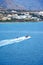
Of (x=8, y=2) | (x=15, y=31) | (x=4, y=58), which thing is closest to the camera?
(x=4, y=58)

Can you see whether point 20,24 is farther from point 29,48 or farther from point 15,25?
point 29,48

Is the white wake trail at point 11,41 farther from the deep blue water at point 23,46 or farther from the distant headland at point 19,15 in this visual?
the distant headland at point 19,15

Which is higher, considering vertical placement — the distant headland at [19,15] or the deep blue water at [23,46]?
the distant headland at [19,15]

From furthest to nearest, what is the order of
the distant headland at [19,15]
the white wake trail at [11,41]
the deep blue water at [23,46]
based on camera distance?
the distant headland at [19,15]
the white wake trail at [11,41]
the deep blue water at [23,46]

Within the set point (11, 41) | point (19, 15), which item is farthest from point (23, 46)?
point (19, 15)

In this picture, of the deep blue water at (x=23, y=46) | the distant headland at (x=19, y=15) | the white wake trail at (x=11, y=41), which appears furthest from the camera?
the distant headland at (x=19, y=15)

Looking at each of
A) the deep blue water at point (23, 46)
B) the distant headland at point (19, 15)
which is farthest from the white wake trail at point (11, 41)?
the distant headland at point (19, 15)

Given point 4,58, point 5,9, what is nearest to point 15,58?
point 4,58

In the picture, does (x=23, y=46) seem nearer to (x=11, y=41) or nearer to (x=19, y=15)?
(x=11, y=41)

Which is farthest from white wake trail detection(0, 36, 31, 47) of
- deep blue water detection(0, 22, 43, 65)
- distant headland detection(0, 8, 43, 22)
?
distant headland detection(0, 8, 43, 22)

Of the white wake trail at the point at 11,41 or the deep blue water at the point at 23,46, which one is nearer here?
the deep blue water at the point at 23,46
